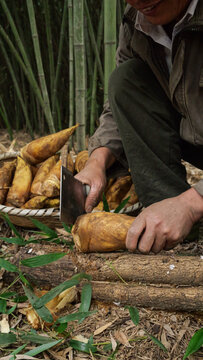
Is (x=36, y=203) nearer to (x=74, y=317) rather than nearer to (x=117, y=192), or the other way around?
(x=117, y=192)

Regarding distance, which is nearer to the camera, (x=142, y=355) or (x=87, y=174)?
(x=142, y=355)

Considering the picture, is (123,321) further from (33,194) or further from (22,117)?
(22,117)

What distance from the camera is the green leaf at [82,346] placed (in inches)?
36.9

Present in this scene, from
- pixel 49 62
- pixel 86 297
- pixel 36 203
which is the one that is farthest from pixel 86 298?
pixel 49 62

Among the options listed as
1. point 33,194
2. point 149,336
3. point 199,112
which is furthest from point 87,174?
point 149,336

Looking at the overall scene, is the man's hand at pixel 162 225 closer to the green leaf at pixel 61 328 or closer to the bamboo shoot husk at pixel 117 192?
the green leaf at pixel 61 328

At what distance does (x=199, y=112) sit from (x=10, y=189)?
0.88 meters

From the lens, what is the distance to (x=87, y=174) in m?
1.34

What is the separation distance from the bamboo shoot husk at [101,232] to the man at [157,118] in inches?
2.8

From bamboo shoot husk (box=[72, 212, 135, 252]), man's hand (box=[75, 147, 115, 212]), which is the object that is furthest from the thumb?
bamboo shoot husk (box=[72, 212, 135, 252])

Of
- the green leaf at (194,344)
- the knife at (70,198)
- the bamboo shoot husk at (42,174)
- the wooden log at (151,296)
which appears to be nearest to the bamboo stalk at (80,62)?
the bamboo shoot husk at (42,174)

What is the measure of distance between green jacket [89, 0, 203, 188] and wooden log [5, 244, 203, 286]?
1.54 feet

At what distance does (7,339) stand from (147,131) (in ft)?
2.94

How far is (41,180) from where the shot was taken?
1.58 meters
